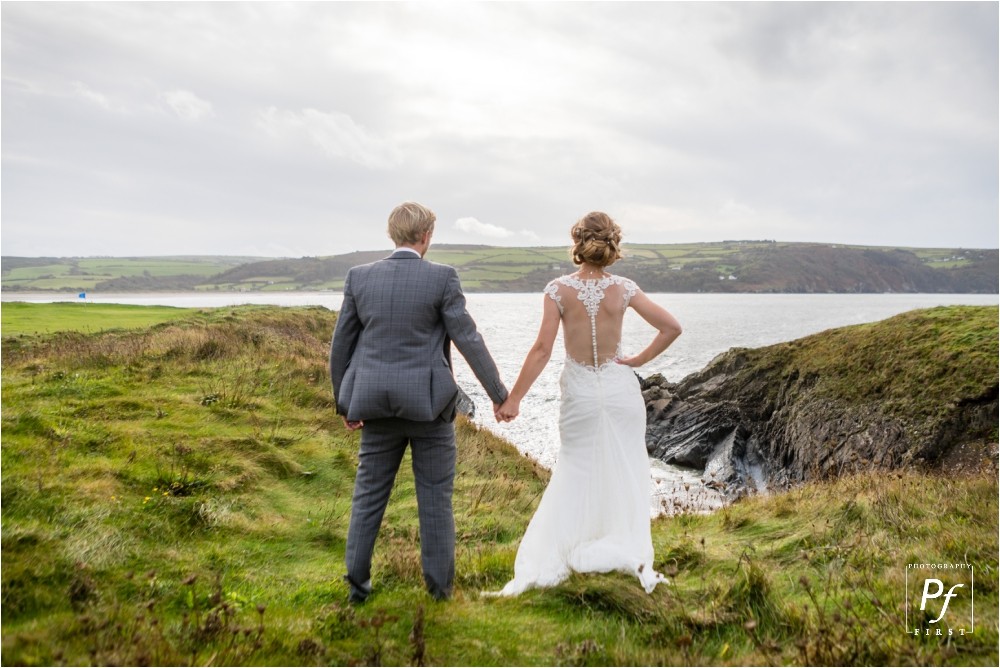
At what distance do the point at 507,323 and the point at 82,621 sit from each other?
2849 inches

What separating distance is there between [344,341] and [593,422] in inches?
95.7

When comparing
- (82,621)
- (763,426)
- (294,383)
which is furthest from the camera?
(763,426)

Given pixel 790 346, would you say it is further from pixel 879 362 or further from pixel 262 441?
pixel 262 441

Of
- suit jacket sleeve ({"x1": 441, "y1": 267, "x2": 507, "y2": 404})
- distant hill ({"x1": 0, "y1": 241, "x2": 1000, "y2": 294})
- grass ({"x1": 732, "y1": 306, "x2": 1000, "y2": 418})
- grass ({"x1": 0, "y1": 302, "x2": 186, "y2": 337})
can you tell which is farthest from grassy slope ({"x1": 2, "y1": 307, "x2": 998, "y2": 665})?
distant hill ({"x1": 0, "y1": 241, "x2": 1000, "y2": 294})

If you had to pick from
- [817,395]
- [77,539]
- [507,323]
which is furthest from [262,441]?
[507,323]

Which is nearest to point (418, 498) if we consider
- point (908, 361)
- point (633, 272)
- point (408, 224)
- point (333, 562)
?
point (333, 562)

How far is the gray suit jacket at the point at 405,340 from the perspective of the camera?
14.8ft

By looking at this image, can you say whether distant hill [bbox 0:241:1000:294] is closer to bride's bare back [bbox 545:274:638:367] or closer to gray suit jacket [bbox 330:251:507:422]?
bride's bare back [bbox 545:274:638:367]

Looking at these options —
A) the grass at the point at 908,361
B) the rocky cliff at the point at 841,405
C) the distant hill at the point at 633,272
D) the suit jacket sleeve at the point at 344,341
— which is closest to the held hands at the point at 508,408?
the suit jacket sleeve at the point at 344,341

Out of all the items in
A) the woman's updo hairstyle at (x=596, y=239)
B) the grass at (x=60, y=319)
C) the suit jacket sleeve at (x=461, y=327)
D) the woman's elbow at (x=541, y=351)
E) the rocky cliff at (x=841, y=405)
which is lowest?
the rocky cliff at (x=841, y=405)

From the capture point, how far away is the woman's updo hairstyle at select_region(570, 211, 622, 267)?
17.6 feet

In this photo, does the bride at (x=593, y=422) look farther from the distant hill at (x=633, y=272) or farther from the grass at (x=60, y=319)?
the distant hill at (x=633, y=272)

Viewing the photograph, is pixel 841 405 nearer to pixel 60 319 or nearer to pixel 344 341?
pixel 344 341

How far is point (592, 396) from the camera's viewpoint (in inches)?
220
